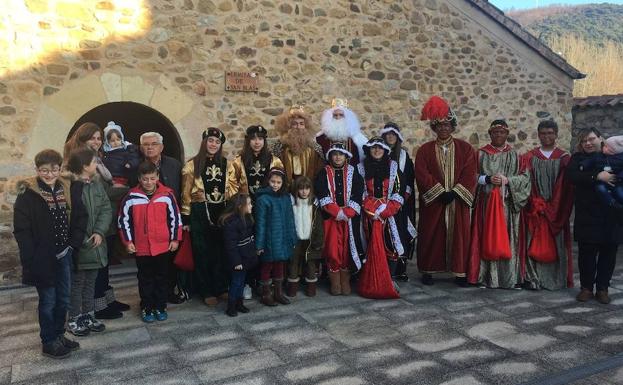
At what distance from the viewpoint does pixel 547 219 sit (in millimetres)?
5113

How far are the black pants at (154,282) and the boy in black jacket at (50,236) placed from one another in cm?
67

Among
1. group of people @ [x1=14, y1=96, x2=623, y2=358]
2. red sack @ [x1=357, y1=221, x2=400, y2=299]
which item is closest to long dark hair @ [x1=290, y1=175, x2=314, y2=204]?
group of people @ [x1=14, y1=96, x2=623, y2=358]

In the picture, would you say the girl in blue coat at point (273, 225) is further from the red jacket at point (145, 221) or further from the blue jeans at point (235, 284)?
the red jacket at point (145, 221)

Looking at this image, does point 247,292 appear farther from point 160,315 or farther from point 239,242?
point 160,315

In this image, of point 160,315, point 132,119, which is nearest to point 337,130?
point 160,315

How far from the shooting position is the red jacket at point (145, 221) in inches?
157

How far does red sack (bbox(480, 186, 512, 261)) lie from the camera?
5051 millimetres

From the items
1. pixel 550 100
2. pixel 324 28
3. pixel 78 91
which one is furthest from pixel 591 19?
pixel 78 91

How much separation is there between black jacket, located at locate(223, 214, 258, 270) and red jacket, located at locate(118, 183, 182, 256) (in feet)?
1.65

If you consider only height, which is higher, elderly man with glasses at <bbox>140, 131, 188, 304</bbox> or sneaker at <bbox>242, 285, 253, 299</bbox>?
elderly man with glasses at <bbox>140, 131, 188, 304</bbox>

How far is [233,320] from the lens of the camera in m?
4.21

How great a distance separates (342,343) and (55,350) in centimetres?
201

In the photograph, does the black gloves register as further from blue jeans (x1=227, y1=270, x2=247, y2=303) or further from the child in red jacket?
the child in red jacket

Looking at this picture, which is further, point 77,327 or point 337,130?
point 337,130
